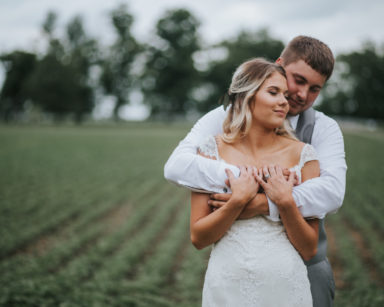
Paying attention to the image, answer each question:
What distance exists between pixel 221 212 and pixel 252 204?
21 cm

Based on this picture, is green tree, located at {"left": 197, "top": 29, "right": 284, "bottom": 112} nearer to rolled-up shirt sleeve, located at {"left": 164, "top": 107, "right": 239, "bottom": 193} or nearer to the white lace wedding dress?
rolled-up shirt sleeve, located at {"left": 164, "top": 107, "right": 239, "bottom": 193}

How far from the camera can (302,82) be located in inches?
95.0

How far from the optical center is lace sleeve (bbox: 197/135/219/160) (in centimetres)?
227

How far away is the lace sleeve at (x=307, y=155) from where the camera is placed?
217 cm

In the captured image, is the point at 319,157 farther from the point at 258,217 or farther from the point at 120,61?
the point at 120,61

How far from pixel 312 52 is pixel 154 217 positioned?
290 inches

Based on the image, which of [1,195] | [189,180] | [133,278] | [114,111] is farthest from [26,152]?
[114,111]

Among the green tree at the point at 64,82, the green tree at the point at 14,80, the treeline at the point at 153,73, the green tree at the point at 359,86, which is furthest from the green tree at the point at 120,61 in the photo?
the green tree at the point at 359,86

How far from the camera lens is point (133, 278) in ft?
18.8

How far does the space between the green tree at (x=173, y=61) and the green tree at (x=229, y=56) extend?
6.37m

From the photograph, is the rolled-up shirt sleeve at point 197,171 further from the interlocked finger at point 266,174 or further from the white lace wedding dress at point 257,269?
the white lace wedding dress at point 257,269

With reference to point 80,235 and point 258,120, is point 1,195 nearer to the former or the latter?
point 80,235

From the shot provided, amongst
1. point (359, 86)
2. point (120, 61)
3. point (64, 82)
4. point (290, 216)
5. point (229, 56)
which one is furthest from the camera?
point (229, 56)

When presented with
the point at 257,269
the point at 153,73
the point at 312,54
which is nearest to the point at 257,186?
the point at 257,269
